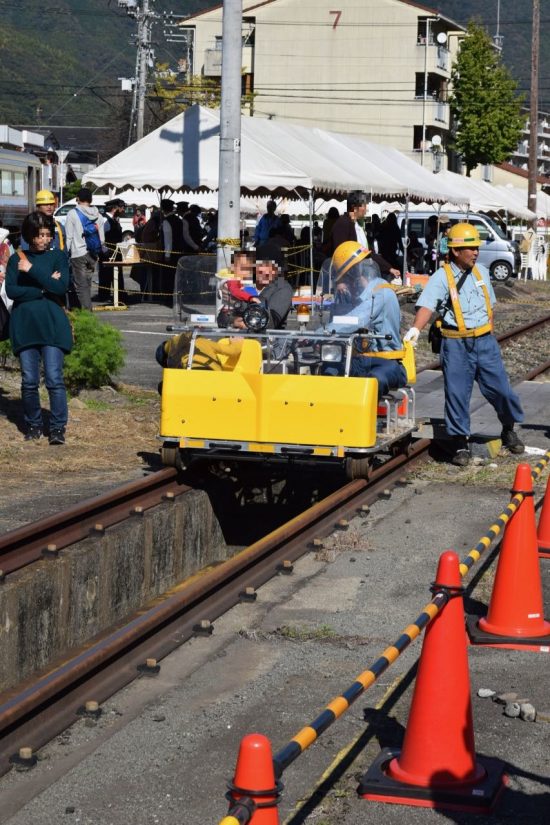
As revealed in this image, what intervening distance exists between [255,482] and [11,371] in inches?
199

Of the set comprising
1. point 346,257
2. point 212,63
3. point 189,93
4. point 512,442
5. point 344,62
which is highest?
point 344,62

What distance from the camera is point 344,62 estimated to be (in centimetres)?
8050

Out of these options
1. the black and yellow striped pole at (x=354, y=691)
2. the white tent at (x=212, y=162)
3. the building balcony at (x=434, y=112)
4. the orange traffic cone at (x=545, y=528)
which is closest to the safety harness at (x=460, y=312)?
the orange traffic cone at (x=545, y=528)

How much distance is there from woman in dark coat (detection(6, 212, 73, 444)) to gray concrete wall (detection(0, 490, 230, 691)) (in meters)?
1.96

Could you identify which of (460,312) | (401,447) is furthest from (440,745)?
(401,447)

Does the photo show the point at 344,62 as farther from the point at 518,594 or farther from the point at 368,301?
the point at 518,594

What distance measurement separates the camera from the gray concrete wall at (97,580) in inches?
311

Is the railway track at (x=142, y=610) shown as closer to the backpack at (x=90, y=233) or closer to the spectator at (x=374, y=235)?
the backpack at (x=90, y=233)

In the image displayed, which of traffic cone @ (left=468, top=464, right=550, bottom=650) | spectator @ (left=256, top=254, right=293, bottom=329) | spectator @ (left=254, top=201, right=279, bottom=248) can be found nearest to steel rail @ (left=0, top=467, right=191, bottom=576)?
spectator @ (left=256, top=254, right=293, bottom=329)

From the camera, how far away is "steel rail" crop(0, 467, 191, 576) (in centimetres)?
855

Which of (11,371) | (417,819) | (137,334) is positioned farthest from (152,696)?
(137,334)

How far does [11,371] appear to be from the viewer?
1577 centimetres

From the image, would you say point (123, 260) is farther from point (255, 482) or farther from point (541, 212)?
point (541, 212)

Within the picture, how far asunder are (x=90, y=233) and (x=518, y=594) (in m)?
14.7
